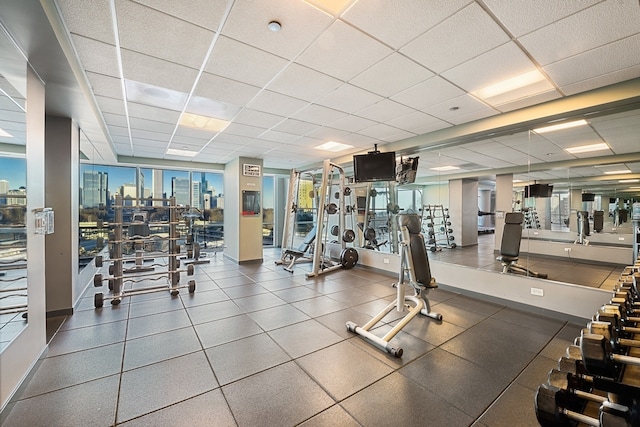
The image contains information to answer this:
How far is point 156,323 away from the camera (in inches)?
127

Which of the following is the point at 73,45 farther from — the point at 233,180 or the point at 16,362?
the point at 233,180

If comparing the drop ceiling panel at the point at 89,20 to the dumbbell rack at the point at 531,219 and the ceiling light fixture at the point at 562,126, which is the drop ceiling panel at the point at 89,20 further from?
the dumbbell rack at the point at 531,219

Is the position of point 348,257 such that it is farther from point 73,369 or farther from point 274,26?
point 274,26

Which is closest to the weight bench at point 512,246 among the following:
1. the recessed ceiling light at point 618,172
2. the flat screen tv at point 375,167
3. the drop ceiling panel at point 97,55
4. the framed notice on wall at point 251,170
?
the recessed ceiling light at point 618,172

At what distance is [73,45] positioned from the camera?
2.28 metres

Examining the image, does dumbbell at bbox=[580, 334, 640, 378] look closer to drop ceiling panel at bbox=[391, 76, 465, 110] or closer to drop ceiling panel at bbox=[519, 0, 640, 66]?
drop ceiling panel at bbox=[519, 0, 640, 66]

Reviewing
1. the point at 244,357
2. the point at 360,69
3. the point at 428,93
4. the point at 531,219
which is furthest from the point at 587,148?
the point at 244,357

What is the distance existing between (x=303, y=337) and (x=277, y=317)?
651 millimetres

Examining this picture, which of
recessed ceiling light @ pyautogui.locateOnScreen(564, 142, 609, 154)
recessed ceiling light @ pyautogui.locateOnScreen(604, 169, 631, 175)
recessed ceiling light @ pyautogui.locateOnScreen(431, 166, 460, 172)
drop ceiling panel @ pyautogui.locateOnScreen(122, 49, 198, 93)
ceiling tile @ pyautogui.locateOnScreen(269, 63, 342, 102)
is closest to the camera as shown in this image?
drop ceiling panel @ pyautogui.locateOnScreen(122, 49, 198, 93)

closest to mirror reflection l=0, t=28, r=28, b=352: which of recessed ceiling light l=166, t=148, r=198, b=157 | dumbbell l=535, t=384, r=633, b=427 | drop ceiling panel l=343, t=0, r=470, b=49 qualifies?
drop ceiling panel l=343, t=0, r=470, b=49

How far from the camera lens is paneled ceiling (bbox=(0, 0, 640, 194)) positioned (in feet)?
6.38

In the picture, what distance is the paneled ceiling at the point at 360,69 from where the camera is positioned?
195 cm

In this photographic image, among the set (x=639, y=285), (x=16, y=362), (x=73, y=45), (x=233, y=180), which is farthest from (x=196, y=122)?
(x=639, y=285)

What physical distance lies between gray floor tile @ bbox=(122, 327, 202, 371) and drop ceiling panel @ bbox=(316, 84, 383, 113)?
3.22 metres
